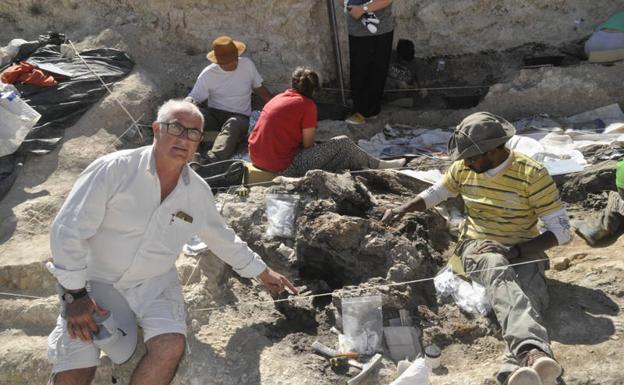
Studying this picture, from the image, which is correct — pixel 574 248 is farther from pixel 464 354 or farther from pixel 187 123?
pixel 187 123

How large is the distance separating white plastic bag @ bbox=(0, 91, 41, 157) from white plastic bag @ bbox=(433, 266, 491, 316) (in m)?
4.17

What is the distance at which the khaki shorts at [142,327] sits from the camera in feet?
11.7

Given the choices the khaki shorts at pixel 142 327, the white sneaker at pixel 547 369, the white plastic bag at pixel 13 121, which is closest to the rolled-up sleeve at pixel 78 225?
the khaki shorts at pixel 142 327

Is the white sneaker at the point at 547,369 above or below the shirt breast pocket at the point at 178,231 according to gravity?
below

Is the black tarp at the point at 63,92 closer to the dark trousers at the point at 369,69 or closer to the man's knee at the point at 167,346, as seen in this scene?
the dark trousers at the point at 369,69

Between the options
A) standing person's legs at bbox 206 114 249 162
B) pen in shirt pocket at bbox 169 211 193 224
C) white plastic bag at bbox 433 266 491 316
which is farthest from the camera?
standing person's legs at bbox 206 114 249 162

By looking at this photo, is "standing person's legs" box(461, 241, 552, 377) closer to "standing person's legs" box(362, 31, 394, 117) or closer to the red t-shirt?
the red t-shirt

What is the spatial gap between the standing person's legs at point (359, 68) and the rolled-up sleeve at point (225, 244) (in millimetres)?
4089

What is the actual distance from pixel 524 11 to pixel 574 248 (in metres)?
4.37

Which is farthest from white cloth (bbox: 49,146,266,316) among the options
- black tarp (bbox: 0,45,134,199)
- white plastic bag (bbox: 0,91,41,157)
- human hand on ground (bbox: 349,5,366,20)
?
human hand on ground (bbox: 349,5,366,20)

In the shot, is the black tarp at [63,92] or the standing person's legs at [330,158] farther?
the black tarp at [63,92]

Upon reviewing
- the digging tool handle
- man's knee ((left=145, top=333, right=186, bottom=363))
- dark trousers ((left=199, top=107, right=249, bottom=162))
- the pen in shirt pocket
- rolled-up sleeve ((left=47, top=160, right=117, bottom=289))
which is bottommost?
dark trousers ((left=199, top=107, right=249, bottom=162))

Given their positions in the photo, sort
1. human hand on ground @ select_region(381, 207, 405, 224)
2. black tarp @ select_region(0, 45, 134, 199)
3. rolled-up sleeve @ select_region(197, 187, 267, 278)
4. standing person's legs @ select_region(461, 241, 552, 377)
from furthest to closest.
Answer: black tarp @ select_region(0, 45, 134, 199)
human hand on ground @ select_region(381, 207, 405, 224)
rolled-up sleeve @ select_region(197, 187, 267, 278)
standing person's legs @ select_region(461, 241, 552, 377)

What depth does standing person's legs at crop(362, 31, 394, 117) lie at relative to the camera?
764 centimetres
